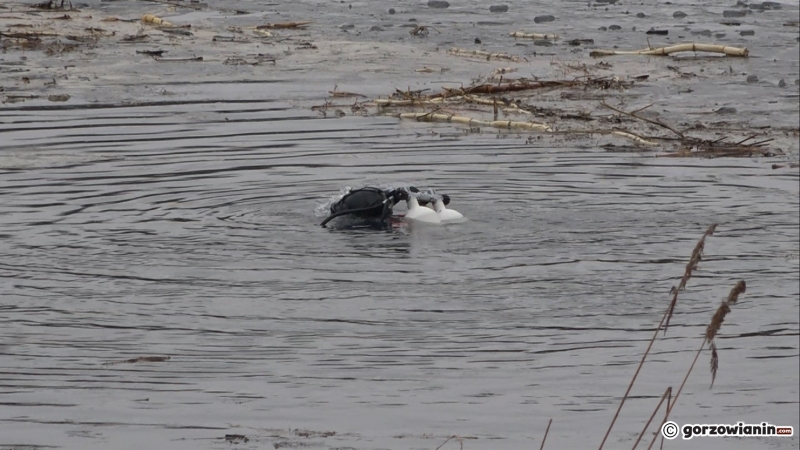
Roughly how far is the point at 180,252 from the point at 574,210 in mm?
2919

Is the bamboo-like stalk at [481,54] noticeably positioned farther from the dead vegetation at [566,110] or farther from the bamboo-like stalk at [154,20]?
the bamboo-like stalk at [154,20]

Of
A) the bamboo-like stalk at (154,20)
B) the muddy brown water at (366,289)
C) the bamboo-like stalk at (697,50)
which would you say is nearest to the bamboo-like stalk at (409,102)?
the muddy brown water at (366,289)

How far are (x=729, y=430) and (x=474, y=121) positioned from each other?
8434 millimetres

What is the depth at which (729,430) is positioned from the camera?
545 cm

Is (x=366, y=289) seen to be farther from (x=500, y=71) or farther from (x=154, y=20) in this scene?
(x=154, y=20)

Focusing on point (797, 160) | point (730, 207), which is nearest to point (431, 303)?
point (730, 207)

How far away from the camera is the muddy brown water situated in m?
5.66

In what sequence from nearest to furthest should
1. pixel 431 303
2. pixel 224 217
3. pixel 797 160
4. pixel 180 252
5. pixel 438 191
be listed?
1. pixel 431 303
2. pixel 180 252
3. pixel 224 217
4. pixel 438 191
5. pixel 797 160

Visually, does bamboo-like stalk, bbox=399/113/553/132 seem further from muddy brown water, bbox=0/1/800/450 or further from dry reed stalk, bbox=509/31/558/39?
dry reed stalk, bbox=509/31/558/39

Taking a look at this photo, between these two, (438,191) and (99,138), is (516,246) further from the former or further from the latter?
(99,138)

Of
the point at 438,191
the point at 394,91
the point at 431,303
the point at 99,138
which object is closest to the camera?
the point at 431,303

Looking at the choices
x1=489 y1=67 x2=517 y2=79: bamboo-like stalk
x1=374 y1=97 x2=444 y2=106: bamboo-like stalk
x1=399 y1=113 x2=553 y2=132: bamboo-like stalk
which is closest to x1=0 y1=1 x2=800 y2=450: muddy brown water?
x1=399 y1=113 x2=553 y2=132: bamboo-like stalk

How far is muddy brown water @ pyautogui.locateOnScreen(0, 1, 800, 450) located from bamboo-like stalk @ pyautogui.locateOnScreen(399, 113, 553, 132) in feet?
0.86

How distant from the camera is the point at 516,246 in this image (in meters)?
8.77
